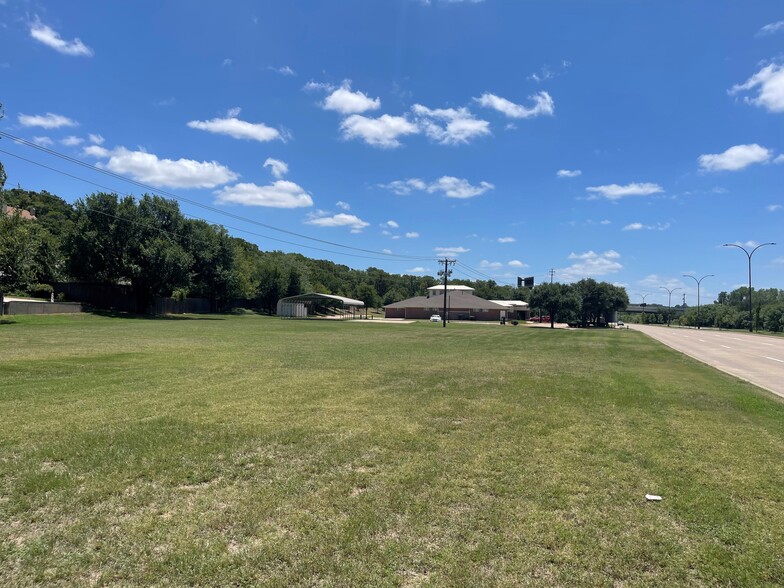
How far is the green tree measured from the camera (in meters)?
80.7

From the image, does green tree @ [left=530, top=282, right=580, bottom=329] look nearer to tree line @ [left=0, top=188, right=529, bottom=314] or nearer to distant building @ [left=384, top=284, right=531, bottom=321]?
distant building @ [left=384, top=284, right=531, bottom=321]

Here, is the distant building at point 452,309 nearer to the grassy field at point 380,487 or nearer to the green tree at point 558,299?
the green tree at point 558,299

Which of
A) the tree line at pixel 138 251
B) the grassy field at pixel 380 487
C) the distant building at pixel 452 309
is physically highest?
the tree line at pixel 138 251

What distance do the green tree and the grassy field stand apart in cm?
7316

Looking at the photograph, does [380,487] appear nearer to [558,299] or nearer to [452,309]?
[558,299]

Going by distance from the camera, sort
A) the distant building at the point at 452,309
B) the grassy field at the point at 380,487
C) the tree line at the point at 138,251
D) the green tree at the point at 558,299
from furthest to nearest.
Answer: the distant building at the point at 452,309
the green tree at the point at 558,299
the tree line at the point at 138,251
the grassy field at the point at 380,487

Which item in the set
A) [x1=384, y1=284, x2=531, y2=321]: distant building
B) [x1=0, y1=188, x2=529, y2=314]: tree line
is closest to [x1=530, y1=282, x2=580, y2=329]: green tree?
[x1=384, y1=284, x2=531, y2=321]: distant building

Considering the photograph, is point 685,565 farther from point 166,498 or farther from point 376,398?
point 376,398

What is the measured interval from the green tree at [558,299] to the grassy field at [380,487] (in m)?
73.2

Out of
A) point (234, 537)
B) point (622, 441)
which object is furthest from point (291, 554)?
point (622, 441)

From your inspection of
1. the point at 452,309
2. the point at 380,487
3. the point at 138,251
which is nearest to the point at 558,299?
the point at 452,309

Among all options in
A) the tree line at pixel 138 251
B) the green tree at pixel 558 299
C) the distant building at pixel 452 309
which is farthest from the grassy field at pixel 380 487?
the distant building at pixel 452 309

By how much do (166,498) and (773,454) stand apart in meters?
7.51

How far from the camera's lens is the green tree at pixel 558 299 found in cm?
8069
